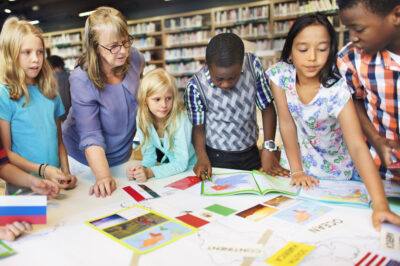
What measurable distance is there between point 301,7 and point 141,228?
5.95 m

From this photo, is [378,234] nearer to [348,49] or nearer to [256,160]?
[348,49]

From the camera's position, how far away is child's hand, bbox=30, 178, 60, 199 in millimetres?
1066

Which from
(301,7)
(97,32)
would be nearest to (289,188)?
(97,32)

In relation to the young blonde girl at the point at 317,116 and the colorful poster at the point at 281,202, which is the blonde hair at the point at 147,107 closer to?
the young blonde girl at the point at 317,116

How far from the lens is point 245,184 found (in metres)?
1.14

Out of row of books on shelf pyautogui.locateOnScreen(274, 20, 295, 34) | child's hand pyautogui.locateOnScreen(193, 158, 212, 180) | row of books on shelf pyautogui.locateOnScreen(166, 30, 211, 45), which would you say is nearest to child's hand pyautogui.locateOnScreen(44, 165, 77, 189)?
child's hand pyautogui.locateOnScreen(193, 158, 212, 180)

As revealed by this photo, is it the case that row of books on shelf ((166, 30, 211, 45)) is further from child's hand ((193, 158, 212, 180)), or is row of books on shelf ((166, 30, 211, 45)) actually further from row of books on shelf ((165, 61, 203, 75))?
child's hand ((193, 158, 212, 180))

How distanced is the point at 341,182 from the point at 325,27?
55 centimetres

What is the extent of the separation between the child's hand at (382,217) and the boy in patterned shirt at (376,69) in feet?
0.38

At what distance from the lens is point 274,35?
6.17m

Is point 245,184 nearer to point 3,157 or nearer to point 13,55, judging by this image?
point 3,157

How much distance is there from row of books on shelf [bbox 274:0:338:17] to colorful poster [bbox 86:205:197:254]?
5638 millimetres

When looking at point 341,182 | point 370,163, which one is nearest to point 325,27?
point 370,163

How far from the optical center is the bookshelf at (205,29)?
6.02 metres
